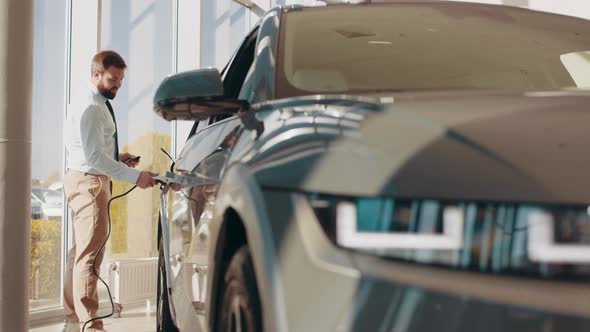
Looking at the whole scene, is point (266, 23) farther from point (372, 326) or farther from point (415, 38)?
point (372, 326)

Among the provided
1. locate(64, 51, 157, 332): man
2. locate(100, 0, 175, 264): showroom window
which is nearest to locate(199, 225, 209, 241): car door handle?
locate(64, 51, 157, 332): man

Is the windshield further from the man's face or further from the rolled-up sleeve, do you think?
the man's face

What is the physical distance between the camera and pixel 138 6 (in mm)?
7930

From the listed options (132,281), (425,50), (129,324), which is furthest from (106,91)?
(425,50)

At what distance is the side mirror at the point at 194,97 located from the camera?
78.2 inches

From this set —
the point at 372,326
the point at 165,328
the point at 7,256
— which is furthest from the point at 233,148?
the point at 7,256

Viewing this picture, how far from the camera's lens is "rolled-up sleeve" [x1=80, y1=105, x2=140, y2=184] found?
5.03 meters

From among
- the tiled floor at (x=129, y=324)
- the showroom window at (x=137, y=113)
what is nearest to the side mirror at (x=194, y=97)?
the tiled floor at (x=129, y=324)

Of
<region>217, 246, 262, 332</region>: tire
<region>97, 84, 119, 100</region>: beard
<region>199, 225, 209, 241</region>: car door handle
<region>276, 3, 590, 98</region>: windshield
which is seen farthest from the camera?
<region>97, 84, 119, 100</region>: beard

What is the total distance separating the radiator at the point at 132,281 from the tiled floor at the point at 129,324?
0.37m

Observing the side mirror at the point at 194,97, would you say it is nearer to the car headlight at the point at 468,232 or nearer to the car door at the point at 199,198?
the car door at the point at 199,198

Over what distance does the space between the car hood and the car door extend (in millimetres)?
534

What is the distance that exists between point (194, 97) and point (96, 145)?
3201mm

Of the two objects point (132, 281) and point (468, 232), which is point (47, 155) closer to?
point (132, 281)
